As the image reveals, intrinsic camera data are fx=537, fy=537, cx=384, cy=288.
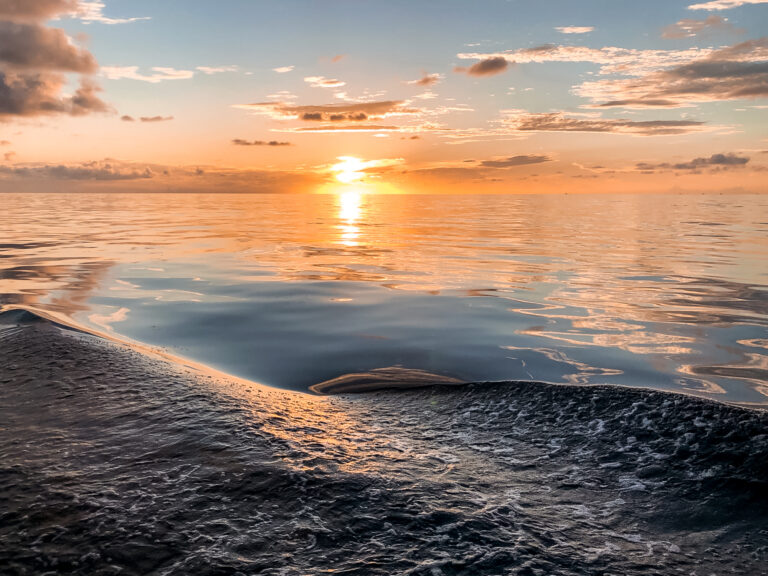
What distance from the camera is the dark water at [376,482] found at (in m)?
3.97

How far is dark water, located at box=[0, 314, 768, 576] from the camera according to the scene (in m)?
3.97

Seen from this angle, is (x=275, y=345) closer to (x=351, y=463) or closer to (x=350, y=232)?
(x=351, y=463)

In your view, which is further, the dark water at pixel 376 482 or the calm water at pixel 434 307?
the calm water at pixel 434 307

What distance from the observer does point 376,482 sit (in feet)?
16.4

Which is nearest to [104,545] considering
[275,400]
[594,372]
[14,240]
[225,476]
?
[225,476]

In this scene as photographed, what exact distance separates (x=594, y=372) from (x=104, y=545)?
7.24 meters

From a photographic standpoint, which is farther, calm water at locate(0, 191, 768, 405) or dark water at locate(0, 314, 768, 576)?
calm water at locate(0, 191, 768, 405)

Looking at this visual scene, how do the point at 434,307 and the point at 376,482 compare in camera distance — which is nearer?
the point at 376,482

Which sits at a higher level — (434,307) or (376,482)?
(434,307)

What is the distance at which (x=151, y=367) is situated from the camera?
8523 millimetres

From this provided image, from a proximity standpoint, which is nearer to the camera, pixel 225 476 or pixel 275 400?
pixel 225 476

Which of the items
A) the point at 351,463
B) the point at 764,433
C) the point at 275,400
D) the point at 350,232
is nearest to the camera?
the point at 351,463

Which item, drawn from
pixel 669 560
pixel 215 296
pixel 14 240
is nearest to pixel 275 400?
pixel 669 560

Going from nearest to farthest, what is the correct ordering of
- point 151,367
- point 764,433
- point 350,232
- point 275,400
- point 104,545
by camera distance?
point 104,545 < point 764,433 < point 275,400 < point 151,367 < point 350,232
